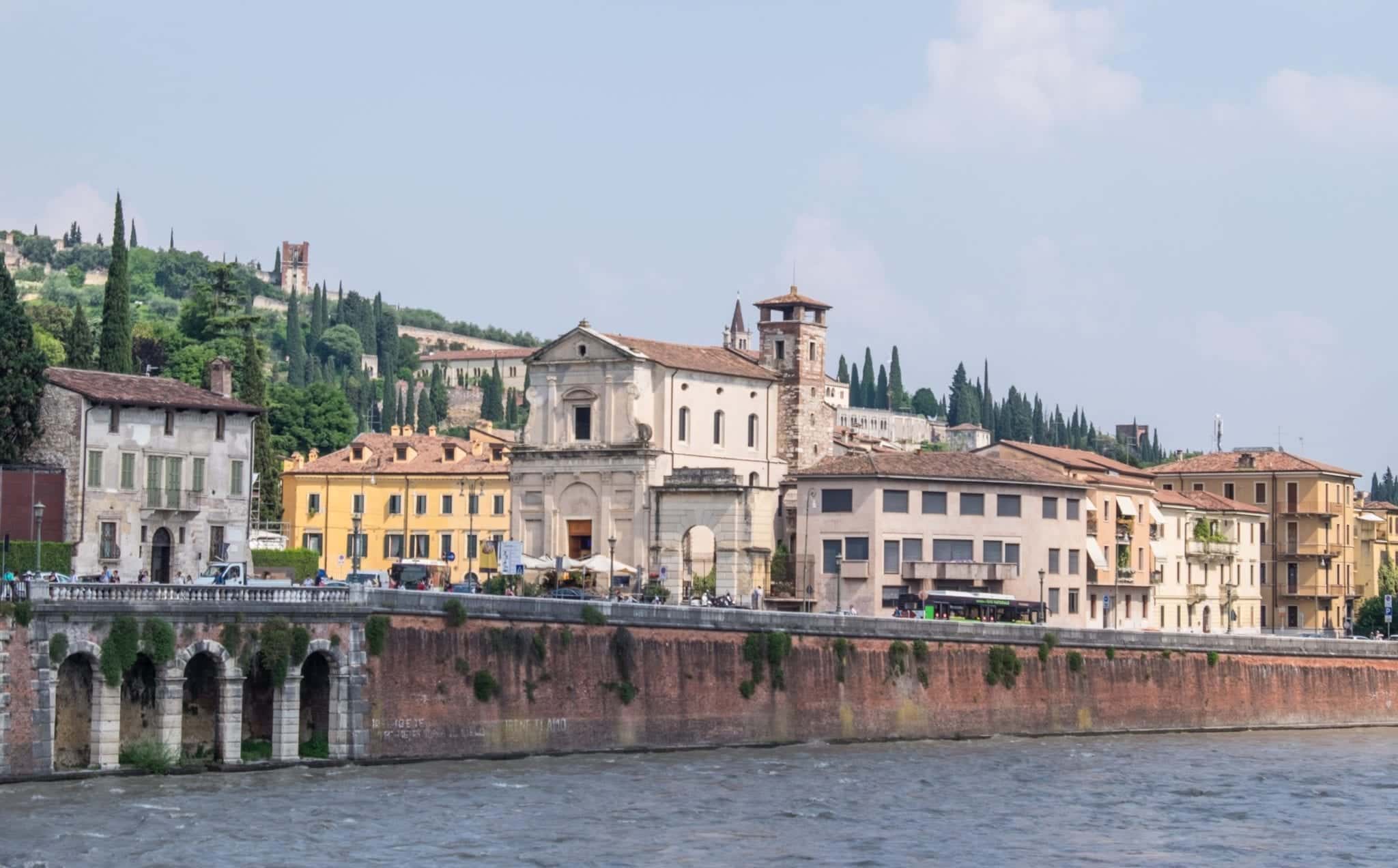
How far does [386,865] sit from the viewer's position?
50.2 metres

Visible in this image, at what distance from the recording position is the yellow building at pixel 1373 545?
142m

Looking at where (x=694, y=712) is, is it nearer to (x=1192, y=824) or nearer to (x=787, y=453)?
(x=1192, y=824)

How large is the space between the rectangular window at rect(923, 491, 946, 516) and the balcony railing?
199 centimetres

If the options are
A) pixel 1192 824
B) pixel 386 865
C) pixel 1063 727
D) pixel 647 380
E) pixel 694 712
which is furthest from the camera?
pixel 647 380

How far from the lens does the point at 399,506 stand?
12019 cm

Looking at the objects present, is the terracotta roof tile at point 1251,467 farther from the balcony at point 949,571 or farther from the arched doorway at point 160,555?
the arched doorway at point 160,555

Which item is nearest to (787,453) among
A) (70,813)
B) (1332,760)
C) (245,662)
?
(1332,760)

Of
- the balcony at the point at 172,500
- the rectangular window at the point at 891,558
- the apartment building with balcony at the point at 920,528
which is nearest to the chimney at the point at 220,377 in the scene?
the balcony at the point at 172,500

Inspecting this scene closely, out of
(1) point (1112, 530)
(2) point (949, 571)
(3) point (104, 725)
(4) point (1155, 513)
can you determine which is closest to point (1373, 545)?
(4) point (1155, 513)

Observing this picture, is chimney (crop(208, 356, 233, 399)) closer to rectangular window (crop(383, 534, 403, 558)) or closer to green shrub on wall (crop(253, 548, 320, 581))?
green shrub on wall (crop(253, 548, 320, 581))

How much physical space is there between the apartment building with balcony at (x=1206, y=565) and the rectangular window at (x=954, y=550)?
2057cm

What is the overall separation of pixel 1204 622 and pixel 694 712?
52.3 metres

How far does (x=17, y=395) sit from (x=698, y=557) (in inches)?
1238

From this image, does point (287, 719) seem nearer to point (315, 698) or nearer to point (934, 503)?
point (315, 698)
